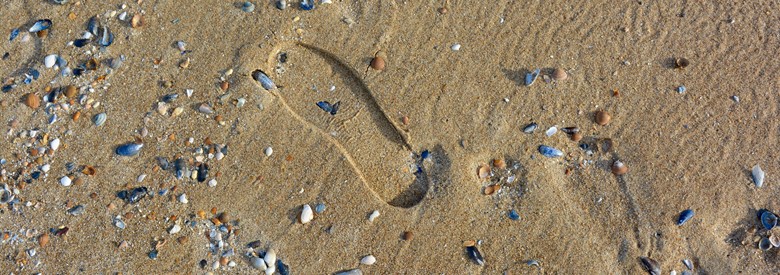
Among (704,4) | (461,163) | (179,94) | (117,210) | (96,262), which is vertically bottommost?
(96,262)

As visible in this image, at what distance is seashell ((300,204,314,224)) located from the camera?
3.25 meters

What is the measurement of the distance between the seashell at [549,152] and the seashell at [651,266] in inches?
30.7

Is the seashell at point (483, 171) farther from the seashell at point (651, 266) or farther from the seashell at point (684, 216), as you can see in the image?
the seashell at point (684, 216)

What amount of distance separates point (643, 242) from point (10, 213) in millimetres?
3763

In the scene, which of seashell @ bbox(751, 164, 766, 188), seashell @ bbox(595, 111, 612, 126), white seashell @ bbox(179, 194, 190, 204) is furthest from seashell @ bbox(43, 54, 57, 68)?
seashell @ bbox(751, 164, 766, 188)

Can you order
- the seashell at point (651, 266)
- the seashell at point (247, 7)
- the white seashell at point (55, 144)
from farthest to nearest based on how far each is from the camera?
the seashell at point (247, 7) → the white seashell at point (55, 144) → the seashell at point (651, 266)

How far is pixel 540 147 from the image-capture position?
3316mm

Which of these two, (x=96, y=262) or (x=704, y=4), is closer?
(x=96, y=262)

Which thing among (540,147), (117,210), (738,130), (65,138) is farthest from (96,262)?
(738,130)

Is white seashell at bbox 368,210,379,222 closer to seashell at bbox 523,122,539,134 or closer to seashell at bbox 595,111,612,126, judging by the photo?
seashell at bbox 523,122,539,134

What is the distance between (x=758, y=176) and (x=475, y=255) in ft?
5.78

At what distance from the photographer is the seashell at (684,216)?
3.23 metres

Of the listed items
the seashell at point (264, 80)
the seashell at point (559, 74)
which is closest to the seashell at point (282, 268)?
A: the seashell at point (264, 80)

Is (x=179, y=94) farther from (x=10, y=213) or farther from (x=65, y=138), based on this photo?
(x=10, y=213)
